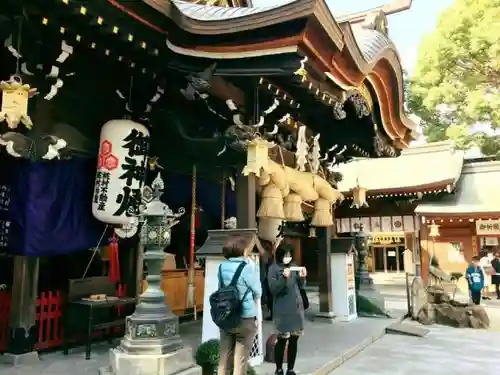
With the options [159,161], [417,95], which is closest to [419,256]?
[417,95]

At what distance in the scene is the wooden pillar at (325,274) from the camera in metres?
9.48

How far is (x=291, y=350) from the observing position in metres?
5.06

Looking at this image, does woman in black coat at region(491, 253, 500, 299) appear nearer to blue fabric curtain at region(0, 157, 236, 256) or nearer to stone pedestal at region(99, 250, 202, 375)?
stone pedestal at region(99, 250, 202, 375)

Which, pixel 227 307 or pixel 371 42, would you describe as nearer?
pixel 227 307

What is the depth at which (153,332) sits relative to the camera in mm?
4461

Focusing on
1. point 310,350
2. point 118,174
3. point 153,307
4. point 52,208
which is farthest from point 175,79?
point 310,350

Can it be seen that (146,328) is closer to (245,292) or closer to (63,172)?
(245,292)

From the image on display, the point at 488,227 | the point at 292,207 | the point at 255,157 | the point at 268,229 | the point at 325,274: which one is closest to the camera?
the point at 255,157

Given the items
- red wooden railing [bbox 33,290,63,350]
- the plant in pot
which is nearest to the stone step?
the plant in pot

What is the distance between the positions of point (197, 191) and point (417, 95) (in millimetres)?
19616

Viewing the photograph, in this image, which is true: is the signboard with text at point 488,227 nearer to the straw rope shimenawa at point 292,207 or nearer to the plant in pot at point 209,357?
the straw rope shimenawa at point 292,207

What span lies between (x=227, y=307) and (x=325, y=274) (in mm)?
5975

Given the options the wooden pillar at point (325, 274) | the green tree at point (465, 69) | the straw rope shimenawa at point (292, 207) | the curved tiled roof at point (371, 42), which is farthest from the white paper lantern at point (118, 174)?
the green tree at point (465, 69)

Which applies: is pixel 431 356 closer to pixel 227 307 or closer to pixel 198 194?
pixel 227 307
